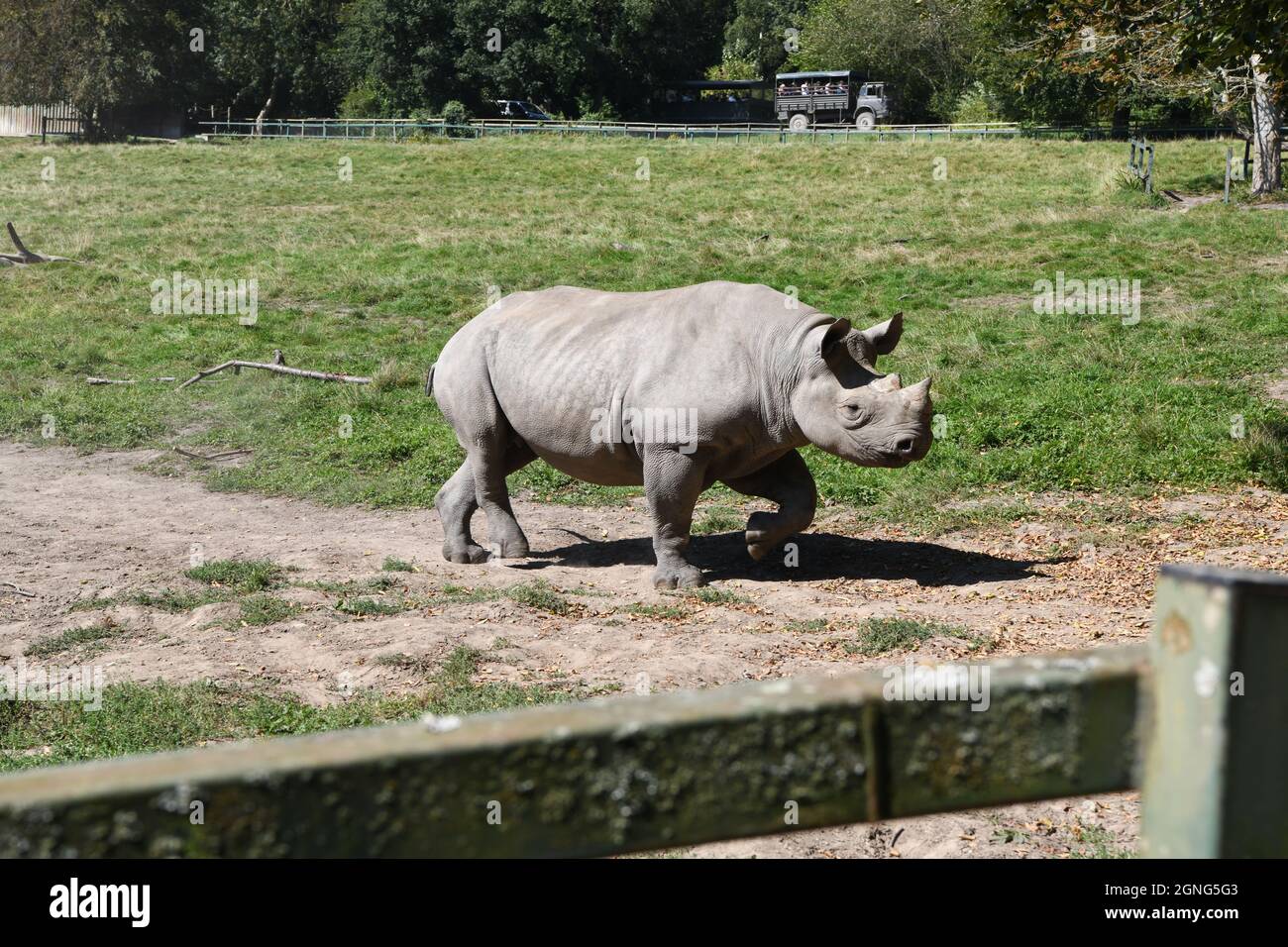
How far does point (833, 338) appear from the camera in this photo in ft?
31.6

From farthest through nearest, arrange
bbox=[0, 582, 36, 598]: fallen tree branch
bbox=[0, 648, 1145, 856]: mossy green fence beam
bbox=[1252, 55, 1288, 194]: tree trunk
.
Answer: bbox=[1252, 55, 1288, 194]: tree trunk, bbox=[0, 582, 36, 598]: fallen tree branch, bbox=[0, 648, 1145, 856]: mossy green fence beam

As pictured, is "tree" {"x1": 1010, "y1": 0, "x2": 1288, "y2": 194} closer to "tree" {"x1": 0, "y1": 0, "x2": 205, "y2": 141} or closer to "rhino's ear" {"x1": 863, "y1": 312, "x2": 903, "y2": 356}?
"rhino's ear" {"x1": 863, "y1": 312, "x2": 903, "y2": 356}

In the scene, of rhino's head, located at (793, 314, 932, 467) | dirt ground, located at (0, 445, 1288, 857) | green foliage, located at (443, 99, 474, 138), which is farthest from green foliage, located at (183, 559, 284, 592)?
green foliage, located at (443, 99, 474, 138)

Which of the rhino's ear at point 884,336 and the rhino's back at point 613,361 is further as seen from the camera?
the rhino's back at point 613,361

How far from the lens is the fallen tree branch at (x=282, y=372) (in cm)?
1709

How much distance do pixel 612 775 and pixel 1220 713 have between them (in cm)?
90

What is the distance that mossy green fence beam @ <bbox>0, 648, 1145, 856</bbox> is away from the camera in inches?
72.4

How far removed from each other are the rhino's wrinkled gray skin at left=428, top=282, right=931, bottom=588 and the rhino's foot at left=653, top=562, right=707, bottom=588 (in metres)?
0.01

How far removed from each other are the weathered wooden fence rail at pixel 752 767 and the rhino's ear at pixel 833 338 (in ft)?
24.5

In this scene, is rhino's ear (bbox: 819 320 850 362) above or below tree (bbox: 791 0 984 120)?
below

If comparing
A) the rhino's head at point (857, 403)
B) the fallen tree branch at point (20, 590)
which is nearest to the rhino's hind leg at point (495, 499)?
the rhino's head at point (857, 403)

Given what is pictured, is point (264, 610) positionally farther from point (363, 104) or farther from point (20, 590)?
point (363, 104)

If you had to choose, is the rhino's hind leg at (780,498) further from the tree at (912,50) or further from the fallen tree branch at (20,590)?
the tree at (912,50)
